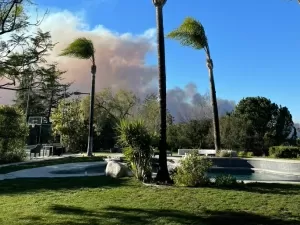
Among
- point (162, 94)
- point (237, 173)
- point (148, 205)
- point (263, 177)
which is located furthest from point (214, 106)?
point (148, 205)

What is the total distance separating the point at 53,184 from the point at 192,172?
4.22 metres

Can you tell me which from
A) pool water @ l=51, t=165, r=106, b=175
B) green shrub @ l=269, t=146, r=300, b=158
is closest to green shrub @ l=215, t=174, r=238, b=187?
pool water @ l=51, t=165, r=106, b=175

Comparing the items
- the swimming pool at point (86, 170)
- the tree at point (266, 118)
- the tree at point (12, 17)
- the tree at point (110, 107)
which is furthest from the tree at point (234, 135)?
the tree at point (12, 17)

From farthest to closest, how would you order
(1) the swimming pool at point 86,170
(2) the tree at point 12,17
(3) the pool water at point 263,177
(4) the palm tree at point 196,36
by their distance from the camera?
(4) the palm tree at point 196,36 < (1) the swimming pool at point 86,170 < (3) the pool water at point 263,177 < (2) the tree at point 12,17

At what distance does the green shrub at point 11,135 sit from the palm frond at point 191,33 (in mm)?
11435

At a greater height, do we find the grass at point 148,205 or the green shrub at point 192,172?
the green shrub at point 192,172

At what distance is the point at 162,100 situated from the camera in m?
10.9

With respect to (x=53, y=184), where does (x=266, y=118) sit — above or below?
above

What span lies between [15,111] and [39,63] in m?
10.7

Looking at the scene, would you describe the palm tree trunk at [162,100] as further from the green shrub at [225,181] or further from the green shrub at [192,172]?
the green shrub at [225,181]

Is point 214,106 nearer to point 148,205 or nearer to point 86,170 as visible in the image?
point 86,170

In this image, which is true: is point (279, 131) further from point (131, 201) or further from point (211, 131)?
point (131, 201)

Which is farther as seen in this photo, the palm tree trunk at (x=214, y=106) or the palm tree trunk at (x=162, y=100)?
the palm tree trunk at (x=214, y=106)

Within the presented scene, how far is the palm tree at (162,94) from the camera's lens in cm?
Result: 1061
